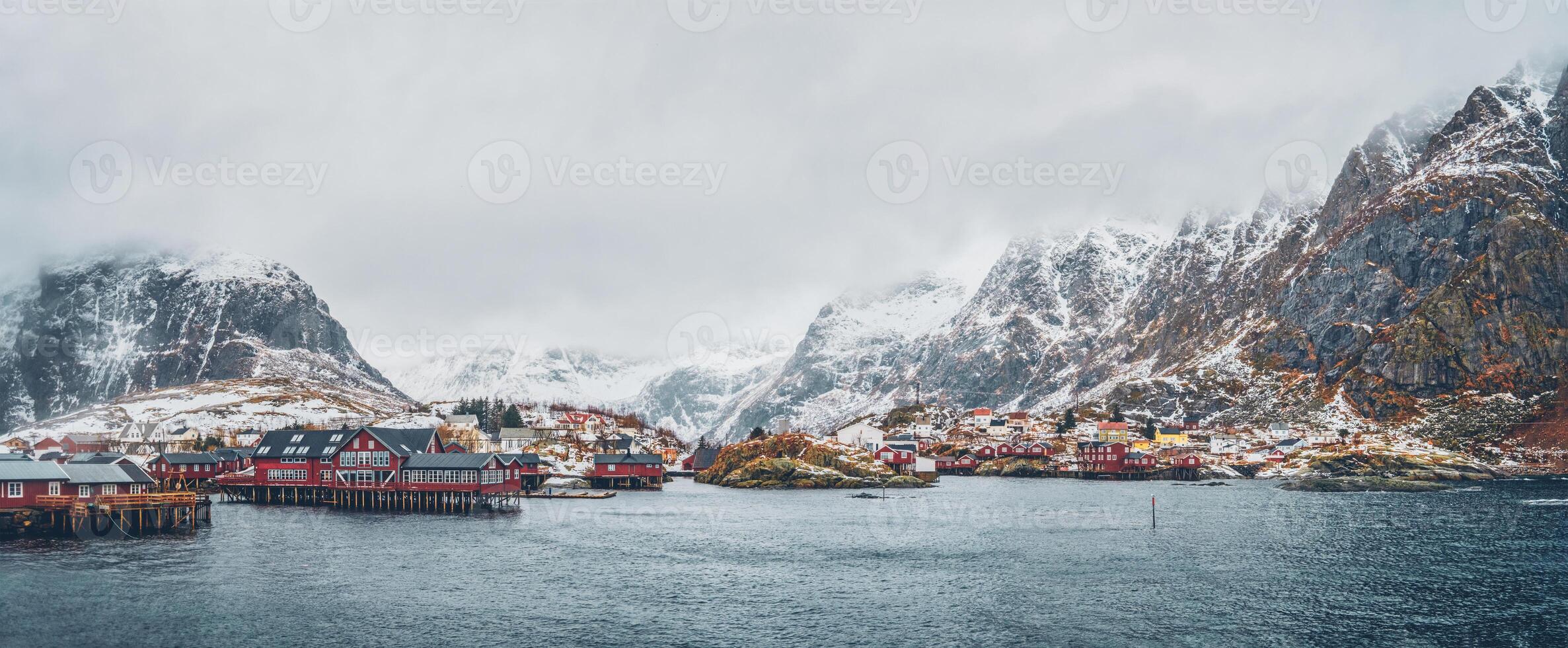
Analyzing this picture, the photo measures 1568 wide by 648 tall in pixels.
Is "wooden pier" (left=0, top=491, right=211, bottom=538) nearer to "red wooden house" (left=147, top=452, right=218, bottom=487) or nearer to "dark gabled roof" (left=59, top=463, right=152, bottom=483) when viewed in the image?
"dark gabled roof" (left=59, top=463, right=152, bottom=483)

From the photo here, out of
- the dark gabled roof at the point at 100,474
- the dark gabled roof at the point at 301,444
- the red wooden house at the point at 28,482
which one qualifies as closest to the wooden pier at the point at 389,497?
the dark gabled roof at the point at 301,444

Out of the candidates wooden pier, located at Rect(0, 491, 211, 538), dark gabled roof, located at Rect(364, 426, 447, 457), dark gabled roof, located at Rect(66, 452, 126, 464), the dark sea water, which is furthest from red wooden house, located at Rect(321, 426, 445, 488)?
wooden pier, located at Rect(0, 491, 211, 538)

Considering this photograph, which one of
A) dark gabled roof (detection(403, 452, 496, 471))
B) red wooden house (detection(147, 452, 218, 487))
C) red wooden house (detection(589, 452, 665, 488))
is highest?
dark gabled roof (detection(403, 452, 496, 471))

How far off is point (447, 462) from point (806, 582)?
80.8m

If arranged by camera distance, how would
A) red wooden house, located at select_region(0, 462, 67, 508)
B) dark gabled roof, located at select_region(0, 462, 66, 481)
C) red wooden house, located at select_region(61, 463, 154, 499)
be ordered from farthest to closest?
1. red wooden house, located at select_region(61, 463, 154, 499)
2. dark gabled roof, located at select_region(0, 462, 66, 481)
3. red wooden house, located at select_region(0, 462, 67, 508)

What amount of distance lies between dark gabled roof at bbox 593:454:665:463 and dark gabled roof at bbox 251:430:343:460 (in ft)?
179

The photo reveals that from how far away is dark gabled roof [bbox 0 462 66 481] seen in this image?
3900 inches

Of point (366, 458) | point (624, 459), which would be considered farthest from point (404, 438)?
point (624, 459)

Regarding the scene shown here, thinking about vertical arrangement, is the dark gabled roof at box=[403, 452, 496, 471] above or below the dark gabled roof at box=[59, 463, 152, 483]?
below

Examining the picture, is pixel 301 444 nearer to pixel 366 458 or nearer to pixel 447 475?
pixel 366 458

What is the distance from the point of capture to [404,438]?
15188 cm

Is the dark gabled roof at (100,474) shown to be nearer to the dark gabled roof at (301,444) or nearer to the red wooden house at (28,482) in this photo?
the red wooden house at (28,482)

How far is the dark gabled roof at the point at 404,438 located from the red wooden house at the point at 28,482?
144ft

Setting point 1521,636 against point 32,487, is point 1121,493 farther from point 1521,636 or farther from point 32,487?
point 32,487
